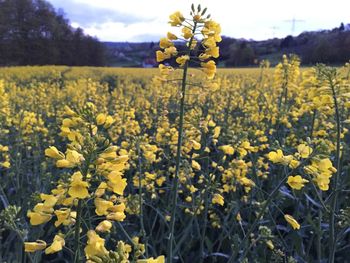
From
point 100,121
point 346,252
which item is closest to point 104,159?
point 100,121

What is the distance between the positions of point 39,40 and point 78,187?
4690 centimetres

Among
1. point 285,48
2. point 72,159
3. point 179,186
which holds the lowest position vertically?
point 179,186

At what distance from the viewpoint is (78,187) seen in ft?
4.59

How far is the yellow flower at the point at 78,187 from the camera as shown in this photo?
54.3 inches

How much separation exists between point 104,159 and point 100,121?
259mm

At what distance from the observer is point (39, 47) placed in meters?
44.6

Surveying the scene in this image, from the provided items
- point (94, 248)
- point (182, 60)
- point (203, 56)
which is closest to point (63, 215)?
point (94, 248)

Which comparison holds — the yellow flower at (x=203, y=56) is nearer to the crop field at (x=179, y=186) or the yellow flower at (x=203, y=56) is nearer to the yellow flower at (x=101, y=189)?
the crop field at (x=179, y=186)

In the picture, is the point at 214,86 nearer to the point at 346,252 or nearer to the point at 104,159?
the point at 104,159

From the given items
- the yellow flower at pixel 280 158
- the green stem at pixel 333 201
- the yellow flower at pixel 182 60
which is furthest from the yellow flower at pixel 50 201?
the green stem at pixel 333 201

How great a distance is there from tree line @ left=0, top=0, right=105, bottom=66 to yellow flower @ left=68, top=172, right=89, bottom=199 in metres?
44.6

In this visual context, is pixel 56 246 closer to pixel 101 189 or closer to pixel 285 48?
pixel 101 189

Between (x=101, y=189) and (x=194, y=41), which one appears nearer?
(x=101, y=189)

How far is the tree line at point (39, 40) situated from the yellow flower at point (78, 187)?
4462cm
